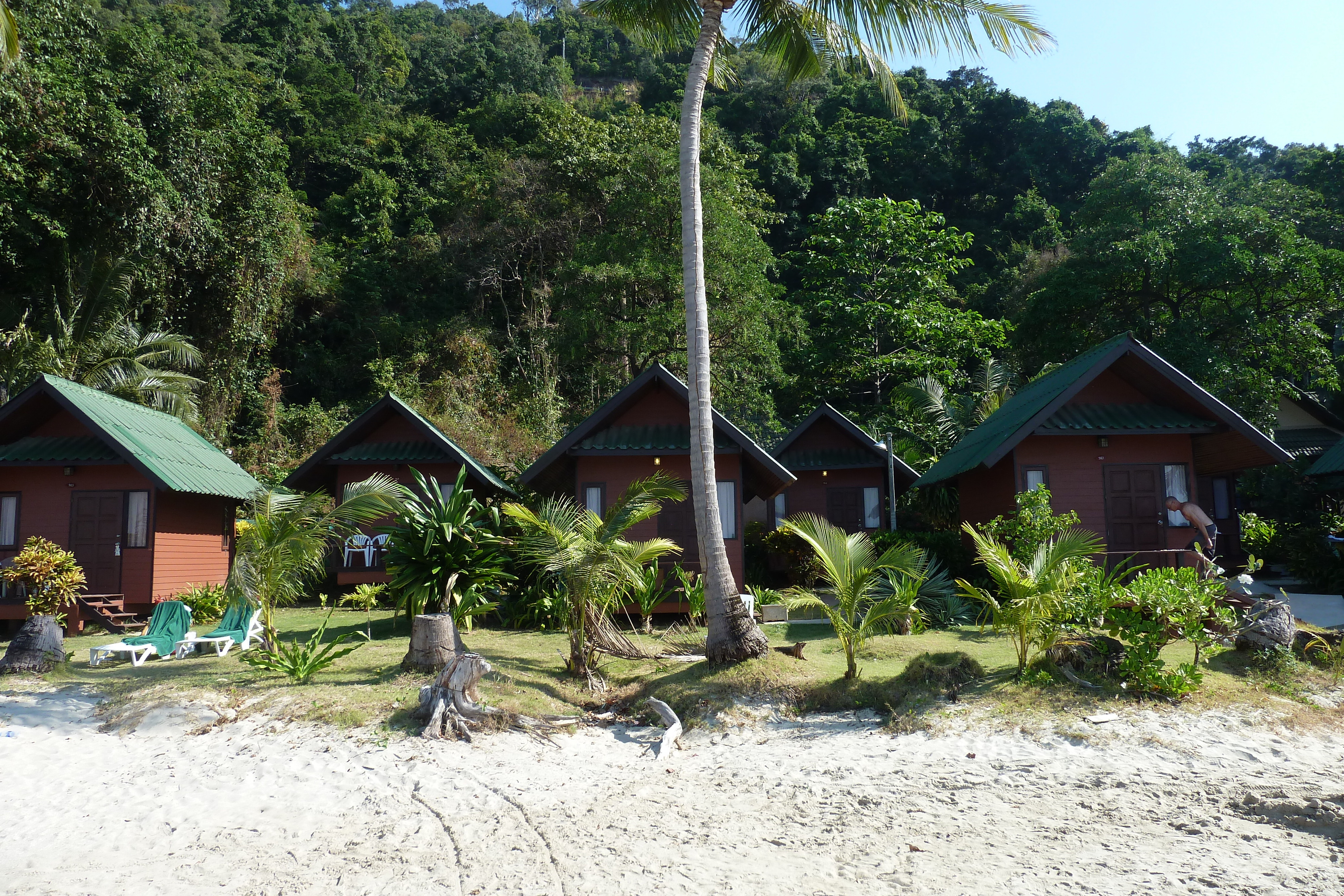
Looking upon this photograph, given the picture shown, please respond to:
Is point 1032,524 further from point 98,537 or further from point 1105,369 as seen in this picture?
point 98,537

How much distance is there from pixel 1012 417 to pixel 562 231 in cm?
2047

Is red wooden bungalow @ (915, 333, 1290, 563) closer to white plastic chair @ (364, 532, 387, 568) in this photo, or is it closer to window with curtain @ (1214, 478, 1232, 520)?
window with curtain @ (1214, 478, 1232, 520)

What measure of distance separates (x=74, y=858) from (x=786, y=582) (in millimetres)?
16794

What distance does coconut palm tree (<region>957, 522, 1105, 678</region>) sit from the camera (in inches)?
340

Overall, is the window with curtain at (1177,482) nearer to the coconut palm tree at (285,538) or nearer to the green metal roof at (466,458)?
the green metal roof at (466,458)

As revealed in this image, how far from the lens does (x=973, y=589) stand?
923 centimetres

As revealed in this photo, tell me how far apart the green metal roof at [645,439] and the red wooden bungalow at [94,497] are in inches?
289

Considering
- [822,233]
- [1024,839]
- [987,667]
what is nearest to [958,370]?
[822,233]

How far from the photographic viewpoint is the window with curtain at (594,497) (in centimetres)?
1542

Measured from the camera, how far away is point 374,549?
62.4 feet

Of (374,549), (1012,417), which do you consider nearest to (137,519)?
(374,549)

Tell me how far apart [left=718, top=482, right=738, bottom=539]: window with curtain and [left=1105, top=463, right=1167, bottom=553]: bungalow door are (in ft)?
21.2

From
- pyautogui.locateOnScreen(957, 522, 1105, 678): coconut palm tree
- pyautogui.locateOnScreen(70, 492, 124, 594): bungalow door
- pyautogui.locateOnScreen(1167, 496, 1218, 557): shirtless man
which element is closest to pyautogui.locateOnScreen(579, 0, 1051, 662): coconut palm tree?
pyautogui.locateOnScreen(957, 522, 1105, 678): coconut palm tree

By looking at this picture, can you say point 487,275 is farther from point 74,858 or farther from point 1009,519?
point 74,858
